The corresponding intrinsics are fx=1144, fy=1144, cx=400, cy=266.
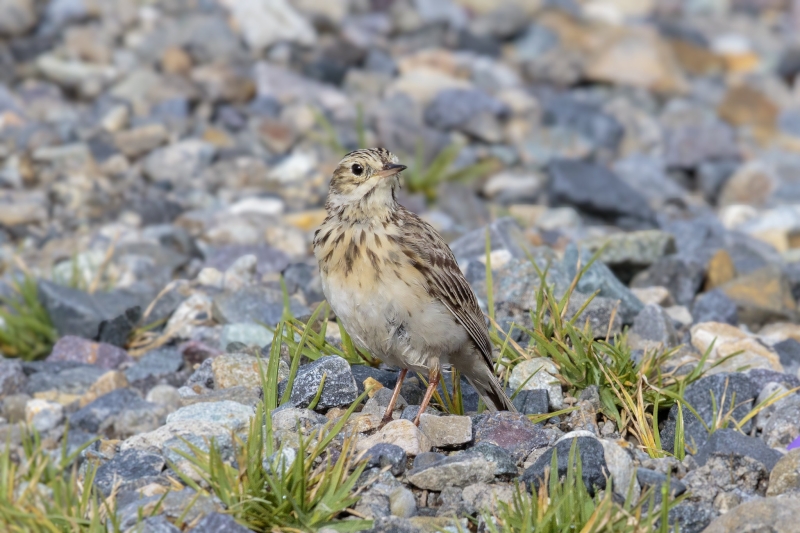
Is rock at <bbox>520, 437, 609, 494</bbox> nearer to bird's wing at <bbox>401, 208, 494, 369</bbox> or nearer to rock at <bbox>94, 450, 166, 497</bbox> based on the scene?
bird's wing at <bbox>401, 208, 494, 369</bbox>

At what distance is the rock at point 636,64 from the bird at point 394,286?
1100 centimetres

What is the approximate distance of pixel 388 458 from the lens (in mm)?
5203

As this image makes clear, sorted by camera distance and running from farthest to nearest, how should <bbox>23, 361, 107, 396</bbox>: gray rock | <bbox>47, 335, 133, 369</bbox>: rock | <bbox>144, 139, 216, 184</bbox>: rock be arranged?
<bbox>144, 139, 216, 184</bbox>: rock → <bbox>47, 335, 133, 369</bbox>: rock → <bbox>23, 361, 107, 396</bbox>: gray rock

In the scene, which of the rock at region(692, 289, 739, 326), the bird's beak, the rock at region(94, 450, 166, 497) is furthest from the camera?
the rock at region(692, 289, 739, 326)

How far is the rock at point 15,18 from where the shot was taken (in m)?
14.8

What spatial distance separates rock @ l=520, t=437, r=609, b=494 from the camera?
5008 millimetres

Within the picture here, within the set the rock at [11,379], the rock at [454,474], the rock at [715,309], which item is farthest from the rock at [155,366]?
the rock at [715,309]

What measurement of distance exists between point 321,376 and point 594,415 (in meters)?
1.47

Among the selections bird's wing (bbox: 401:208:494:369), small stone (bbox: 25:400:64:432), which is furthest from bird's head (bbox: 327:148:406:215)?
small stone (bbox: 25:400:64:432)

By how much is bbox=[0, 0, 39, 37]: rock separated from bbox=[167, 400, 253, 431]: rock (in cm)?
1039

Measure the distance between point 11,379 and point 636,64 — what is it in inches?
459

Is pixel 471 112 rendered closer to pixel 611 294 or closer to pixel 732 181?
pixel 732 181

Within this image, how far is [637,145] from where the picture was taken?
49.4 feet

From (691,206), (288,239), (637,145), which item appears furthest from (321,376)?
(637,145)
